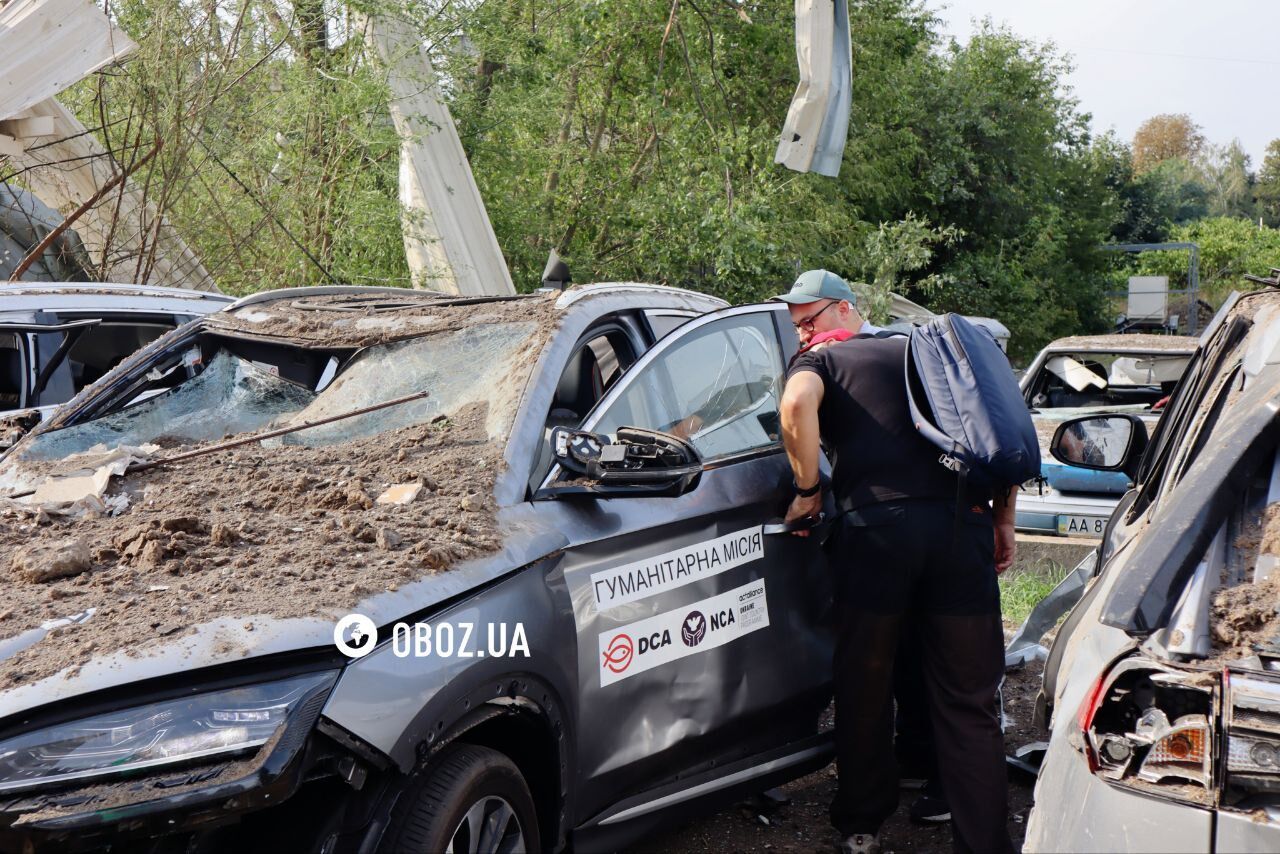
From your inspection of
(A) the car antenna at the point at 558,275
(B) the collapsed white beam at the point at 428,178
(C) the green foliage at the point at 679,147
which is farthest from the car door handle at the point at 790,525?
(C) the green foliage at the point at 679,147

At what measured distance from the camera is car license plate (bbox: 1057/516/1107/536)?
23.3 feet

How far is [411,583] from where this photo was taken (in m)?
2.65

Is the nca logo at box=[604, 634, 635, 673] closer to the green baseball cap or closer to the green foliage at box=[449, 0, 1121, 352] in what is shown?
the green baseball cap

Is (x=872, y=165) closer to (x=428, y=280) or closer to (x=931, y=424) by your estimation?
(x=428, y=280)

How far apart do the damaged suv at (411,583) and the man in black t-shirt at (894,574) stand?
0.21 m

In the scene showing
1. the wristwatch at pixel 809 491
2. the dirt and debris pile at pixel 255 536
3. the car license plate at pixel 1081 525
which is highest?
the dirt and debris pile at pixel 255 536

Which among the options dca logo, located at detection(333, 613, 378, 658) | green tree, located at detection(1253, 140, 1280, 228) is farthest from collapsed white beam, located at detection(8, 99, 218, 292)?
green tree, located at detection(1253, 140, 1280, 228)

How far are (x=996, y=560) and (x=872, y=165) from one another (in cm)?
1686

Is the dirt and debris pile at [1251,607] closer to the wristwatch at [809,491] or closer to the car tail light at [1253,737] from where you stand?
the car tail light at [1253,737]

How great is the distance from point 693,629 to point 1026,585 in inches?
167

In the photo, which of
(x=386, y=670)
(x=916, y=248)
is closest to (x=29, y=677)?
(x=386, y=670)

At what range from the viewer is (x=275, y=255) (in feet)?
34.9

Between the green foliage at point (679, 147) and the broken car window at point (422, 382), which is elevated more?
the green foliage at point (679, 147)

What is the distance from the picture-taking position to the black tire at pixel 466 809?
2.50 m
